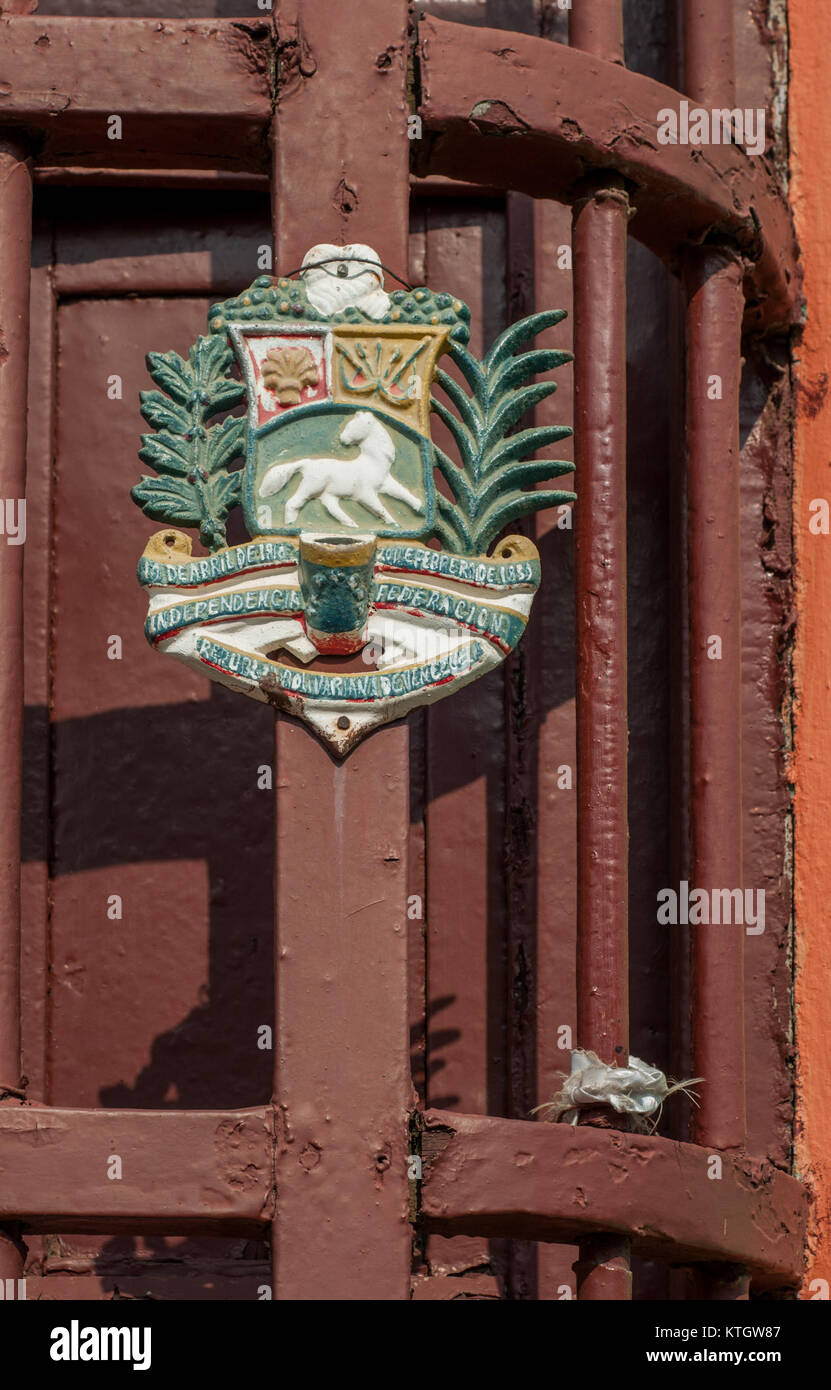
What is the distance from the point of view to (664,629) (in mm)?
5266

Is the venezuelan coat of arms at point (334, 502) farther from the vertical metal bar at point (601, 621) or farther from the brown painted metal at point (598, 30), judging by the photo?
the brown painted metal at point (598, 30)

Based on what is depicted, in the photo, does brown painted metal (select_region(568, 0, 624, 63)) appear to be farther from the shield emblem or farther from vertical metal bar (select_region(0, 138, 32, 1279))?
vertical metal bar (select_region(0, 138, 32, 1279))

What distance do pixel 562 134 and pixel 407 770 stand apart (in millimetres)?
1244

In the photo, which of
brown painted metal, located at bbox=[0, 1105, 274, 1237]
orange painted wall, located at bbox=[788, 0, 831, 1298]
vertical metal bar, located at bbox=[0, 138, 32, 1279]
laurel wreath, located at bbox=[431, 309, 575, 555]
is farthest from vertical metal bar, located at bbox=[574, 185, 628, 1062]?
vertical metal bar, located at bbox=[0, 138, 32, 1279]

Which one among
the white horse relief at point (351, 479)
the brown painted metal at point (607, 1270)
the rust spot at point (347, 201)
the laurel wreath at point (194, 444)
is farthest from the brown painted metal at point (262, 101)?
the brown painted metal at point (607, 1270)

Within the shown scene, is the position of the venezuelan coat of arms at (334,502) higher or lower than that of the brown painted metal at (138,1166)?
higher

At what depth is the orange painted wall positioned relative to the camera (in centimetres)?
500

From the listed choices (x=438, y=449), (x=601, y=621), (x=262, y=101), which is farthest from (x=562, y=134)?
(x=601, y=621)

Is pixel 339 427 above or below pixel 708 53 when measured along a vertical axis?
below

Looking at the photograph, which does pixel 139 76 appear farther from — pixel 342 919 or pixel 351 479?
pixel 342 919

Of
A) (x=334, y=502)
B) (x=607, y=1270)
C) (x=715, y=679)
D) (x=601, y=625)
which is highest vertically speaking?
(x=334, y=502)

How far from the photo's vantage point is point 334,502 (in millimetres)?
4273

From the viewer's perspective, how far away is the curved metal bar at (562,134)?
176 inches

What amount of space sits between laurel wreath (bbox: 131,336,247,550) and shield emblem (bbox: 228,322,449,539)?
0.15 ft
